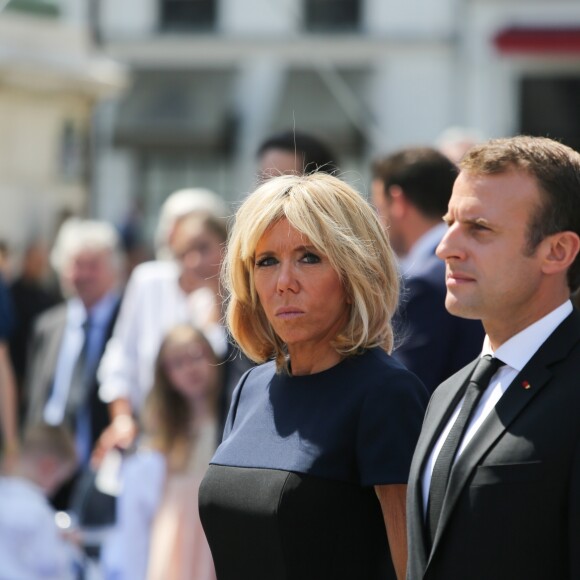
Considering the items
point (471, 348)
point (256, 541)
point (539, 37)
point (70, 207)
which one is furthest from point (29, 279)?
point (539, 37)

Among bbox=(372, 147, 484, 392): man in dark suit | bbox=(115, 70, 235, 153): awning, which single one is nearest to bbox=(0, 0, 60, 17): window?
bbox=(372, 147, 484, 392): man in dark suit

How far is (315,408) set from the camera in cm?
326

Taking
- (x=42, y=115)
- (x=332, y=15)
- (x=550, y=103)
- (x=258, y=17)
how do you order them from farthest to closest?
1. (x=332, y=15)
2. (x=258, y=17)
3. (x=550, y=103)
4. (x=42, y=115)

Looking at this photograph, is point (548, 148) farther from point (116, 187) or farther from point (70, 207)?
point (116, 187)

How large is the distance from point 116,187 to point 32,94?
48.8ft

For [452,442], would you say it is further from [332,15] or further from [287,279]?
[332,15]

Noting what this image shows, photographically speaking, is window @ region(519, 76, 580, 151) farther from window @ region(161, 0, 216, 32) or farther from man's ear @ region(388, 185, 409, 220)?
man's ear @ region(388, 185, 409, 220)

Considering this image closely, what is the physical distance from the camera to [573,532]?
2.68 m

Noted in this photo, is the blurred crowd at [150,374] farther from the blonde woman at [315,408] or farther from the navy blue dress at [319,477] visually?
the navy blue dress at [319,477]

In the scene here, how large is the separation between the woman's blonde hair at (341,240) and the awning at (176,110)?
77.1ft

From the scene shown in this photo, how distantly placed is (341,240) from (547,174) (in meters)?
0.53

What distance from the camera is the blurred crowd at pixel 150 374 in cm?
518

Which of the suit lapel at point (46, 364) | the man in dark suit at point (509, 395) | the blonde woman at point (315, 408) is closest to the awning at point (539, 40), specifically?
the suit lapel at point (46, 364)

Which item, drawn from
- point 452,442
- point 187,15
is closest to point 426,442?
point 452,442
